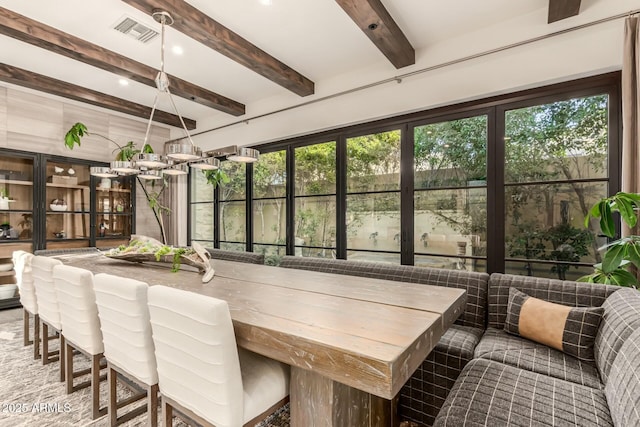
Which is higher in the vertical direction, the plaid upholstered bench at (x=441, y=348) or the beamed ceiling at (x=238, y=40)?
the beamed ceiling at (x=238, y=40)

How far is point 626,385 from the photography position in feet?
3.60

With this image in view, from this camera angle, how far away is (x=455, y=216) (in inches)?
119

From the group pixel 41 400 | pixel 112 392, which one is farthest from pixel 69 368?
pixel 112 392

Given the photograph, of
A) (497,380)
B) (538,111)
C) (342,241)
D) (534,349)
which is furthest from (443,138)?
(497,380)

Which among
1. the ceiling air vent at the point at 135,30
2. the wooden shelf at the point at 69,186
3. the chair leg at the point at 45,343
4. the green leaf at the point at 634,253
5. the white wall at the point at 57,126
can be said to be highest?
the ceiling air vent at the point at 135,30

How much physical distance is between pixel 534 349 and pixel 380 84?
106 inches

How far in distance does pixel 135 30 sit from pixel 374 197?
109 inches

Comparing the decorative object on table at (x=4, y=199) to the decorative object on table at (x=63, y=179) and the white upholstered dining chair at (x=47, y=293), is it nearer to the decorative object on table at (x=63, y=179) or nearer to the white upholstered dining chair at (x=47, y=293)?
the decorative object on table at (x=63, y=179)

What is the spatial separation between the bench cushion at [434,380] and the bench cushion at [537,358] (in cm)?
10

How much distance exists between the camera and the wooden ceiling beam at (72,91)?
11.2 feet

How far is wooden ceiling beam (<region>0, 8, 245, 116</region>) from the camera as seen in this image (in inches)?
98.8

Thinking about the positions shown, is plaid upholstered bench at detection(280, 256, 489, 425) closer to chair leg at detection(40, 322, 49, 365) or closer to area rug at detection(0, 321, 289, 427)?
area rug at detection(0, 321, 289, 427)

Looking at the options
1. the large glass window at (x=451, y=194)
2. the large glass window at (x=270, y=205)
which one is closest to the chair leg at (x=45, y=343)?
the large glass window at (x=270, y=205)

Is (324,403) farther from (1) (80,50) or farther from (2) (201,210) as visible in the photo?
(2) (201,210)
